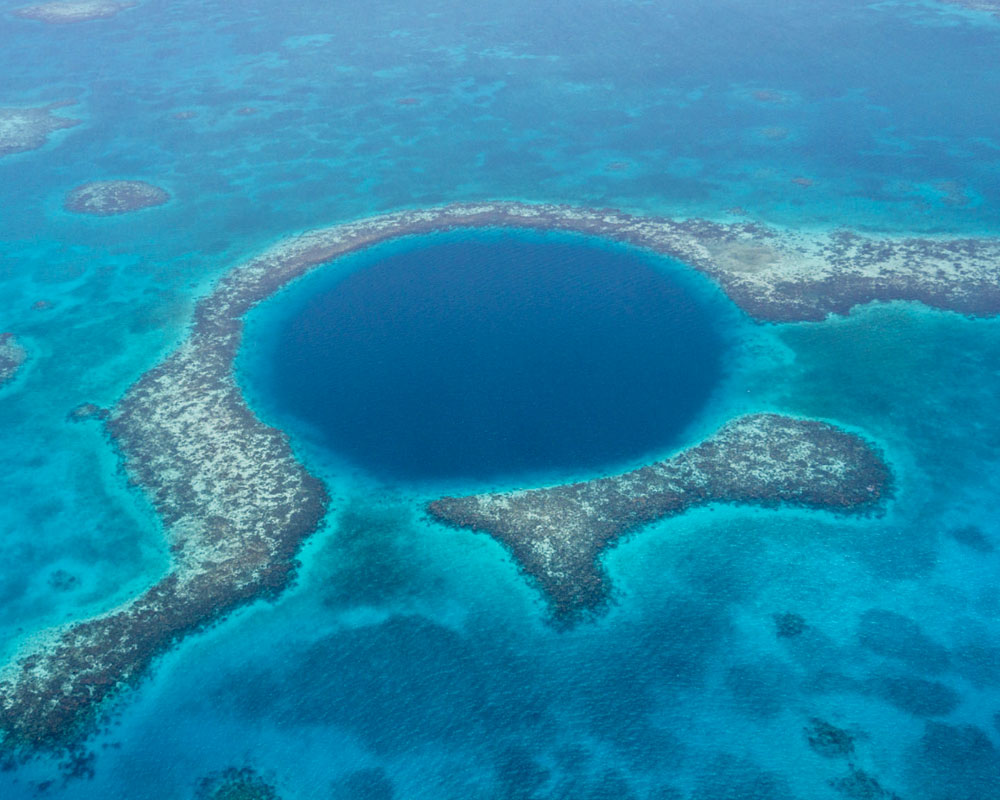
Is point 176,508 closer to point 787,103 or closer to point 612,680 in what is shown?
point 612,680

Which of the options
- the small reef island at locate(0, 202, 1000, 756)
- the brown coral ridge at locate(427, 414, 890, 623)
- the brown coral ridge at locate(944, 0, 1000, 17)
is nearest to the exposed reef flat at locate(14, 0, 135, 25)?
the small reef island at locate(0, 202, 1000, 756)

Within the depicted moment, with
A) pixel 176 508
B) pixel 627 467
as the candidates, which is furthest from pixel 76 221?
pixel 627 467

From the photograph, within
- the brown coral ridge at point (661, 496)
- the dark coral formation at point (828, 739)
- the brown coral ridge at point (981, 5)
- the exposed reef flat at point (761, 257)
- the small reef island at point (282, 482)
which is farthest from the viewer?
the brown coral ridge at point (981, 5)

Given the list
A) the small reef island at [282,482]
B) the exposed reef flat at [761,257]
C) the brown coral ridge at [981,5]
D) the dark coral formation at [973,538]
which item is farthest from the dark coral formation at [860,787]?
the brown coral ridge at [981,5]

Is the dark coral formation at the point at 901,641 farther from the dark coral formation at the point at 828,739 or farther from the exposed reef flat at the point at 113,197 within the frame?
the exposed reef flat at the point at 113,197

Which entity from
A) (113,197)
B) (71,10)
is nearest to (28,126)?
(113,197)

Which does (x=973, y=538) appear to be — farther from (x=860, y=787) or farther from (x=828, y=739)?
(x=860, y=787)

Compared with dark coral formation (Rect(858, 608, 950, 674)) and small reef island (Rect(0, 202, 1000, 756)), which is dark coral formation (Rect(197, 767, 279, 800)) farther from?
dark coral formation (Rect(858, 608, 950, 674))
